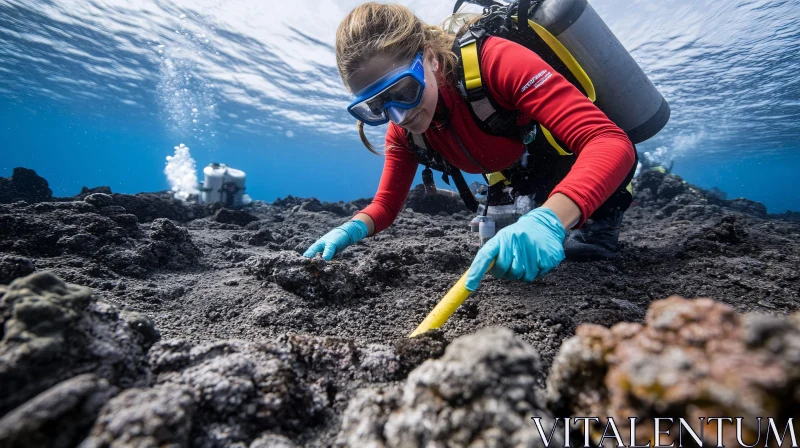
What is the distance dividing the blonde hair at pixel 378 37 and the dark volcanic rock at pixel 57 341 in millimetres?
2264

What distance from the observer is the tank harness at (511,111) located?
270 centimetres

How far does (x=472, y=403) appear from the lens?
0.83 meters

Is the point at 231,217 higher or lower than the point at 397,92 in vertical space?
higher

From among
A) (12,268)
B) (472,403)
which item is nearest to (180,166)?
(12,268)

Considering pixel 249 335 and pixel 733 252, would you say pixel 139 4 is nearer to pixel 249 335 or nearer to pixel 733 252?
pixel 249 335

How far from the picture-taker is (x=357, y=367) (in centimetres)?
142

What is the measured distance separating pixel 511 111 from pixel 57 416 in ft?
10.2

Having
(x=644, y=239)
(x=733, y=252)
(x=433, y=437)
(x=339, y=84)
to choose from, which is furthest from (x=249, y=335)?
(x=339, y=84)

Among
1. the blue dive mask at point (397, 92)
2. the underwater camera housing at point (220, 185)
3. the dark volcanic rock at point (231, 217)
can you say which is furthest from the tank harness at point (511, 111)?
the underwater camera housing at point (220, 185)

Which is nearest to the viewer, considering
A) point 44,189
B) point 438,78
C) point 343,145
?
point 438,78

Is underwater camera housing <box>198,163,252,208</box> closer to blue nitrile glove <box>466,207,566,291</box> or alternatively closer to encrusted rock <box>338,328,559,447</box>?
blue nitrile glove <box>466,207,566,291</box>

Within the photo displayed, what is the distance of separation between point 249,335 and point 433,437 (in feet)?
5.05

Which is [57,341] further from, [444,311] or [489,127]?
[489,127]

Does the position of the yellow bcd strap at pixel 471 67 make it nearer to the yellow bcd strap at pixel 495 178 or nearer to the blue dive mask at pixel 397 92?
the blue dive mask at pixel 397 92
